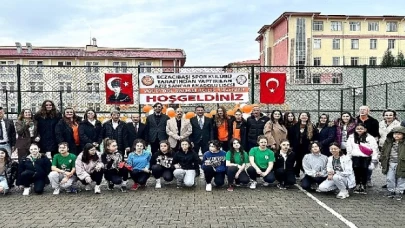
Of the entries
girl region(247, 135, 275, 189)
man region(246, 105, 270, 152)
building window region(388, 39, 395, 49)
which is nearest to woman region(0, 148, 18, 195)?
girl region(247, 135, 275, 189)

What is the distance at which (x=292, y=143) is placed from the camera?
902 cm

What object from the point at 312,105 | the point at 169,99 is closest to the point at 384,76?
the point at 312,105

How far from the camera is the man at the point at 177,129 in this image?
9.22 m

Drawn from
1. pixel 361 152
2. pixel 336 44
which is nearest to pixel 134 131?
pixel 361 152

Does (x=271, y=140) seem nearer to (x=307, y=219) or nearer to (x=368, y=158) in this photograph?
(x=368, y=158)

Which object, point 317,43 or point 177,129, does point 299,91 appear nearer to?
Result: point 177,129

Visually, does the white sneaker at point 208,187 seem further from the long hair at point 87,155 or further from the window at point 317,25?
the window at point 317,25

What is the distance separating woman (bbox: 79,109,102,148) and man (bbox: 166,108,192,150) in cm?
154

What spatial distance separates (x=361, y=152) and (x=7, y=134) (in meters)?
7.07

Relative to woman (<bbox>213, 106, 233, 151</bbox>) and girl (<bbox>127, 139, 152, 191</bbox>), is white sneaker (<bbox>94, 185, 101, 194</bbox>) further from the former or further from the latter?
woman (<bbox>213, 106, 233, 151</bbox>)

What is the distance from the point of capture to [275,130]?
8.92 meters

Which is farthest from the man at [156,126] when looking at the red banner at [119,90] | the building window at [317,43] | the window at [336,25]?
the window at [336,25]

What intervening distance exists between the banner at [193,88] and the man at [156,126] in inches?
61.1

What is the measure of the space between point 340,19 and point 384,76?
86.8 ft
